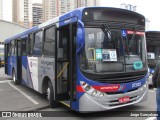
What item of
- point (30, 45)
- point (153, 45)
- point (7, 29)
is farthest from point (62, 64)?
point (7, 29)

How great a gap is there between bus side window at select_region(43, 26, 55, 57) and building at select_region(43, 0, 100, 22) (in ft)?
41.1

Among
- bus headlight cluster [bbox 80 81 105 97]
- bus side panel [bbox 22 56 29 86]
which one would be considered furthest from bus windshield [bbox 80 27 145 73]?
bus side panel [bbox 22 56 29 86]

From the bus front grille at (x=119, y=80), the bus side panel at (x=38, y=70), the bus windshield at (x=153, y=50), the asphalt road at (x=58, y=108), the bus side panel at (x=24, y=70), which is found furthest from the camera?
the bus windshield at (x=153, y=50)

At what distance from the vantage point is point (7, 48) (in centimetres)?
1691

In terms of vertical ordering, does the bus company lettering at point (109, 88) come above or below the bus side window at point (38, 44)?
below

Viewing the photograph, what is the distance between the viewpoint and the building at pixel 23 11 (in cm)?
5260

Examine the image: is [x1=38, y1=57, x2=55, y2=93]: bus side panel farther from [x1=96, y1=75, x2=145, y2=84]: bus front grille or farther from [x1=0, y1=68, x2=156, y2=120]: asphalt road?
[x1=96, y1=75, x2=145, y2=84]: bus front grille

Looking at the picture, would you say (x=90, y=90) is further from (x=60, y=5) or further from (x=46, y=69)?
(x=60, y=5)

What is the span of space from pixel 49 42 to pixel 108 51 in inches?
99.3

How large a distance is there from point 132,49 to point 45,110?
126 inches

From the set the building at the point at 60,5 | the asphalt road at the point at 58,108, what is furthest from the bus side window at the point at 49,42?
the building at the point at 60,5

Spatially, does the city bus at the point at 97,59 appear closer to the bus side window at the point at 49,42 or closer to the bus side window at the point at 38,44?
the bus side window at the point at 49,42

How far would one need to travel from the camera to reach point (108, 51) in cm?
703

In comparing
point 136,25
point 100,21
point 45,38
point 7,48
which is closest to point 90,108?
point 100,21
